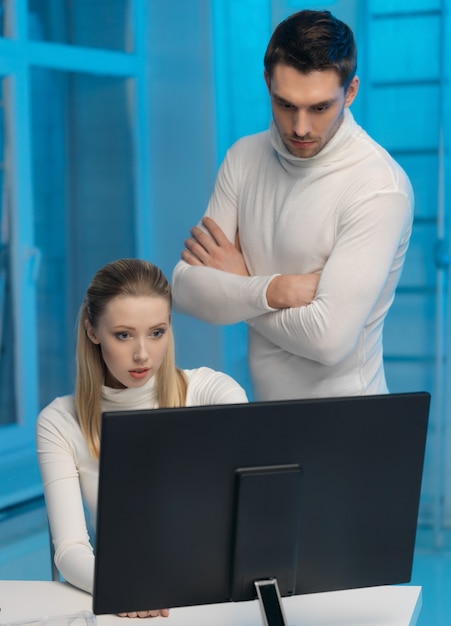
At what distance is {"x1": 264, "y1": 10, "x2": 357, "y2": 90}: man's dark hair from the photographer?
2.02 metres

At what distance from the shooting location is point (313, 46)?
2.02 meters

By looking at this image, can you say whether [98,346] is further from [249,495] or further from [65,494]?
[249,495]

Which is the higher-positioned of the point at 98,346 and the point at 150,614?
the point at 98,346

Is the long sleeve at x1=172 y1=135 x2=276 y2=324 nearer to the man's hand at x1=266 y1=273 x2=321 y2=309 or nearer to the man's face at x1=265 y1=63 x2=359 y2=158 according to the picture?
the man's hand at x1=266 y1=273 x2=321 y2=309

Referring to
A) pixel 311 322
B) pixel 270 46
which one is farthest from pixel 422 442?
pixel 270 46

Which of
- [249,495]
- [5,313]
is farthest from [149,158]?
[249,495]

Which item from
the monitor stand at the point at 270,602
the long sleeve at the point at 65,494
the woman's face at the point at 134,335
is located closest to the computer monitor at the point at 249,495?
the monitor stand at the point at 270,602

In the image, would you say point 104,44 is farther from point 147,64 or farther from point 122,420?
point 122,420

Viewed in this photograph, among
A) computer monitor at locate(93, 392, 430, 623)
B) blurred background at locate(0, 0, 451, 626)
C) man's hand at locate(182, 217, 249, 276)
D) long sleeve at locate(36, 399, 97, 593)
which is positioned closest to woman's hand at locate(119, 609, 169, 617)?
long sleeve at locate(36, 399, 97, 593)

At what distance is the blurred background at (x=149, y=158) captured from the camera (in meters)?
4.12

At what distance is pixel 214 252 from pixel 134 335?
40cm

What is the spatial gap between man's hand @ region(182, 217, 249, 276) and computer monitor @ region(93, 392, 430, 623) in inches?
36.8

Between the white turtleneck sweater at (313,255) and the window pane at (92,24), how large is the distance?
2.43 metres

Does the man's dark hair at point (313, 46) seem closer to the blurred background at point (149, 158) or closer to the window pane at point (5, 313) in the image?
the blurred background at point (149, 158)
